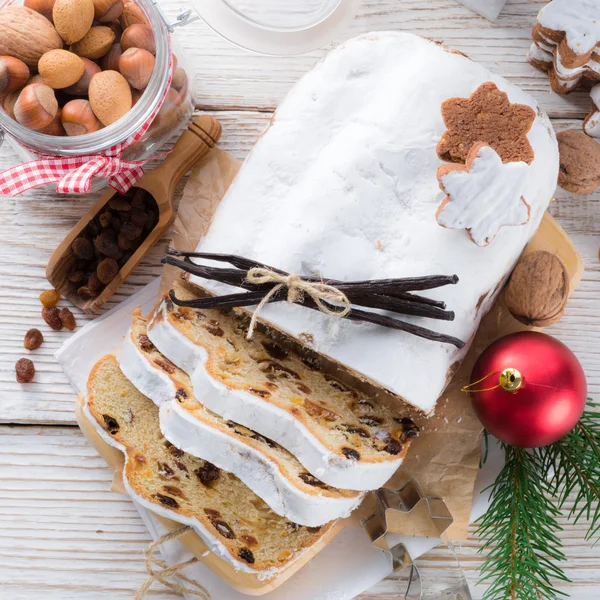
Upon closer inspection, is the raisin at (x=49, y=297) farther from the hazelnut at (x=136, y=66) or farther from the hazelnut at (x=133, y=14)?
the hazelnut at (x=133, y=14)

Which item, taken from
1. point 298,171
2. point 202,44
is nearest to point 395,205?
point 298,171

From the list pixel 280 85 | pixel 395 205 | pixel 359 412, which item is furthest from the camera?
pixel 280 85

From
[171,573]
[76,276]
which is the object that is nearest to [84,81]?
[76,276]

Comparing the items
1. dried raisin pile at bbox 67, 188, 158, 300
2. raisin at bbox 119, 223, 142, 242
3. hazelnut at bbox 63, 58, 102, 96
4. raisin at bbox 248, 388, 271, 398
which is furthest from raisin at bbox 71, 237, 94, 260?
raisin at bbox 248, 388, 271, 398

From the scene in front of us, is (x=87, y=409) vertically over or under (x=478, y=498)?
over

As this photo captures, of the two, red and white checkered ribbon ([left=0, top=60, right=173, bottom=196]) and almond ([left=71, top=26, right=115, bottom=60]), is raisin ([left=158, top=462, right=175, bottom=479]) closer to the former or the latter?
red and white checkered ribbon ([left=0, top=60, right=173, bottom=196])

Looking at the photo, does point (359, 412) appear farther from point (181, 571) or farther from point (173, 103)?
point (173, 103)

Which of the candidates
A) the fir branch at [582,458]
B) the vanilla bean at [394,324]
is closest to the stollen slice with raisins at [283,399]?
the vanilla bean at [394,324]
